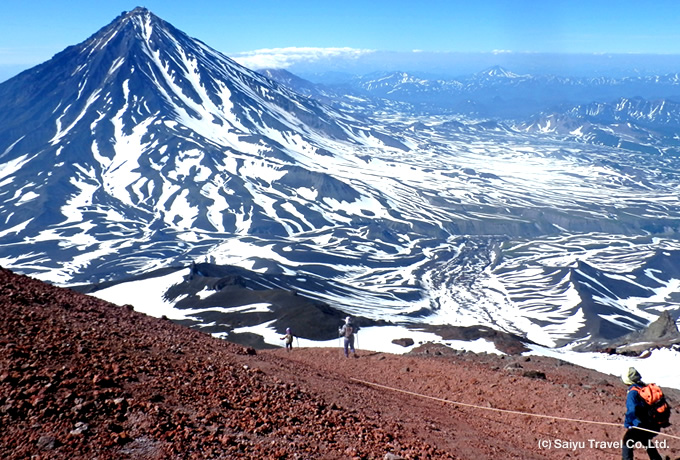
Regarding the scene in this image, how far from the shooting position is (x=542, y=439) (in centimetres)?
1338

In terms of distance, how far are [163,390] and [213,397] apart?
89cm

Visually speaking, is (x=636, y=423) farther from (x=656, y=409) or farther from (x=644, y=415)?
(x=656, y=409)

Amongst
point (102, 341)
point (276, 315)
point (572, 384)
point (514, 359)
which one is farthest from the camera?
point (276, 315)

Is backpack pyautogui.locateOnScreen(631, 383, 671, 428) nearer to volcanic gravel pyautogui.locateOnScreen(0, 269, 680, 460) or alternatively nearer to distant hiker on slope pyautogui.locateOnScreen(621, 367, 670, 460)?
distant hiker on slope pyautogui.locateOnScreen(621, 367, 670, 460)

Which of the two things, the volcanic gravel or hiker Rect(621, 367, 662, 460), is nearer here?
the volcanic gravel

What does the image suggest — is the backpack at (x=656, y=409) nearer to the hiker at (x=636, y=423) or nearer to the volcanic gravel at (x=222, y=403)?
the hiker at (x=636, y=423)

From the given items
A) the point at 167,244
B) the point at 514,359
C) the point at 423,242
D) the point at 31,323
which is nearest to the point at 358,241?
the point at 423,242

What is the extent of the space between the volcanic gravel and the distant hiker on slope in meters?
1.95

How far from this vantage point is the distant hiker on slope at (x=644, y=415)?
10555 mm

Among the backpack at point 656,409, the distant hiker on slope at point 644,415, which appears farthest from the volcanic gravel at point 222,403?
the backpack at point 656,409

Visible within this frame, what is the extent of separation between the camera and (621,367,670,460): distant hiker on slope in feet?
34.6

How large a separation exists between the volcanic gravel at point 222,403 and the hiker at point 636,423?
1.83 metres

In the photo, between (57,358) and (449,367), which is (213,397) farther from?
(449,367)

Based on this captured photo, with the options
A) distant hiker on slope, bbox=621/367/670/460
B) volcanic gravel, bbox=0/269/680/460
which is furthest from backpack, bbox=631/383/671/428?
volcanic gravel, bbox=0/269/680/460
